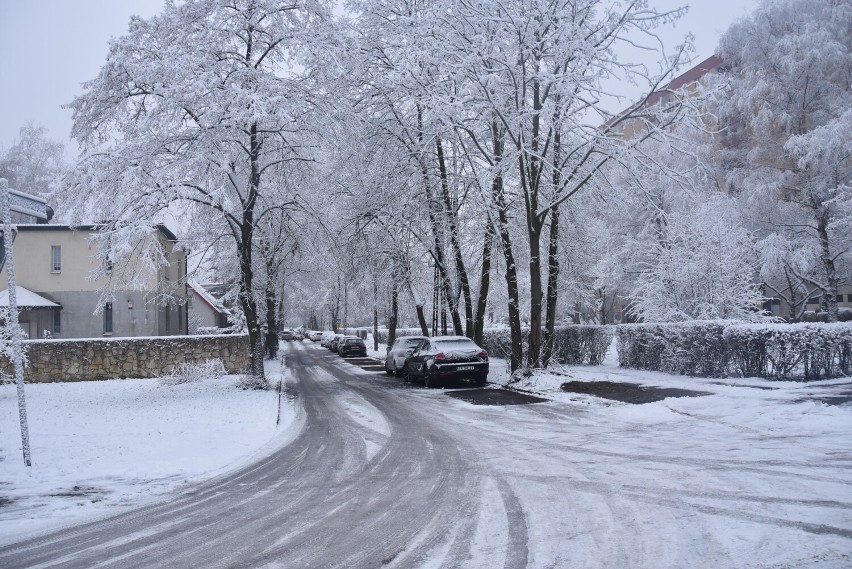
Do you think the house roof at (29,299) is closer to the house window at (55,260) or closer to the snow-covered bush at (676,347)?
the house window at (55,260)

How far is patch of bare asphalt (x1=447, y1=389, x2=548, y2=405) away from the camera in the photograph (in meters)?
14.7

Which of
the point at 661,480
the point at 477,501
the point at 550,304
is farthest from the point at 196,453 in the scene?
the point at 550,304

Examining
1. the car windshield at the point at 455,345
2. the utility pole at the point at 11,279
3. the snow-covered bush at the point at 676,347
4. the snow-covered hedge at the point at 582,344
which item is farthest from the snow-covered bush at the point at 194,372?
the snow-covered bush at the point at 676,347

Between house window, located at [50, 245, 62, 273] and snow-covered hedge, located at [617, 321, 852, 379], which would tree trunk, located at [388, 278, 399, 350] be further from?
house window, located at [50, 245, 62, 273]

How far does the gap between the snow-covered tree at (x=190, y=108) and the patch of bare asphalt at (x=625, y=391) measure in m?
9.60

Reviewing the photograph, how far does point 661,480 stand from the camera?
661cm

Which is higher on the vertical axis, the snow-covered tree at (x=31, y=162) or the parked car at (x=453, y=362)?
the snow-covered tree at (x=31, y=162)

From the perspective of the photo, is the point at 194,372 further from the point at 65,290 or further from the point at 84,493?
the point at 65,290

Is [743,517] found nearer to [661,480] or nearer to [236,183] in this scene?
[661,480]

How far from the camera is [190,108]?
16.4 meters

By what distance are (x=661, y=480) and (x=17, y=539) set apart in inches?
237

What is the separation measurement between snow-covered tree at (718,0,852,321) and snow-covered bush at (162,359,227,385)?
21.3m

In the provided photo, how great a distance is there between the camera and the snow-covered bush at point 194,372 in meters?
21.2

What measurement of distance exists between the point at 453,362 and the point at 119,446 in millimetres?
10879
